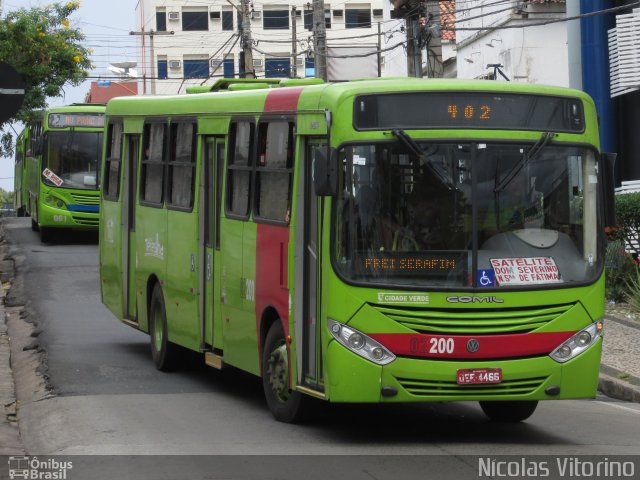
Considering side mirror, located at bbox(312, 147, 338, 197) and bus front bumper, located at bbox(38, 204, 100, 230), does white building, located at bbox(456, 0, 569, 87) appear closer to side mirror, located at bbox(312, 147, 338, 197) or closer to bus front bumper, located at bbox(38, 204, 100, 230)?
bus front bumper, located at bbox(38, 204, 100, 230)

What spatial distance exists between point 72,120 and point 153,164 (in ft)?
52.3

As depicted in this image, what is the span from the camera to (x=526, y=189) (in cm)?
1030

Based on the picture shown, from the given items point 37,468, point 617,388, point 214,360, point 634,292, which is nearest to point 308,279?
point 37,468

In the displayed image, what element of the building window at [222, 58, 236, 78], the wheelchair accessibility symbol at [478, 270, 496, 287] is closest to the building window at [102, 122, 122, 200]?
the wheelchair accessibility symbol at [478, 270, 496, 287]

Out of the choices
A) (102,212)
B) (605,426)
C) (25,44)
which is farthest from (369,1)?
(605,426)

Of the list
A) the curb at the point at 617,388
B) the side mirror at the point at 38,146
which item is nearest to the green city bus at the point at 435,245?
the curb at the point at 617,388

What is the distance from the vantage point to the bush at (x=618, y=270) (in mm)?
19703

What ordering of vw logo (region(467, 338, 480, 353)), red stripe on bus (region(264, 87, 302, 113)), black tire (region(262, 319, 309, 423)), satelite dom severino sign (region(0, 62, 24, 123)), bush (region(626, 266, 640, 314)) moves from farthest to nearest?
bush (region(626, 266, 640, 314)) < satelite dom severino sign (region(0, 62, 24, 123)) < red stripe on bus (region(264, 87, 302, 113)) < black tire (region(262, 319, 309, 423)) < vw logo (region(467, 338, 480, 353))

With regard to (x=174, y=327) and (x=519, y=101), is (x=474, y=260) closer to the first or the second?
(x=519, y=101)

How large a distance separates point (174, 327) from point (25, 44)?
23845 millimetres

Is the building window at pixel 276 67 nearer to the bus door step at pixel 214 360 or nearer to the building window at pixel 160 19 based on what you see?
the building window at pixel 160 19

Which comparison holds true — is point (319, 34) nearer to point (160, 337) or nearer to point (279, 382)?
point (160, 337)

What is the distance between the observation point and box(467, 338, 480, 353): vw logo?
998 cm

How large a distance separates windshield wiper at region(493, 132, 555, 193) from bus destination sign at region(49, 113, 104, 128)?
21.1m
